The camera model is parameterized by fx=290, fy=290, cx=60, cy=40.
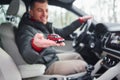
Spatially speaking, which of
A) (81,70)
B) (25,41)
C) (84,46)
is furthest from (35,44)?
(84,46)

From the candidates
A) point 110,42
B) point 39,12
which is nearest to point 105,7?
point 110,42

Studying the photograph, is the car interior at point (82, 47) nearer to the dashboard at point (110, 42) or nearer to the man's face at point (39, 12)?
the dashboard at point (110, 42)

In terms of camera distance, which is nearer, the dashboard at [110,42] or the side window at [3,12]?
the dashboard at [110,42]

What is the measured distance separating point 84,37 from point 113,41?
0.57m

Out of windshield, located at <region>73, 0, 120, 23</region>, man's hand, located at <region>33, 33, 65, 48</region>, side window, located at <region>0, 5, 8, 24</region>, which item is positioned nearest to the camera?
man's hand, located at <region>33, 33, 65, 48</region>

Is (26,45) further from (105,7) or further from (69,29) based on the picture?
(105,7)

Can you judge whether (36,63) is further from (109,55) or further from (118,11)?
(118,11)

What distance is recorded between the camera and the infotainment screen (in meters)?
2.64

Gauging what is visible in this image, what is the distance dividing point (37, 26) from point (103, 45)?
2.36 feet

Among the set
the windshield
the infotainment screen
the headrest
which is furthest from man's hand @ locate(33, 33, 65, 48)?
the windshield

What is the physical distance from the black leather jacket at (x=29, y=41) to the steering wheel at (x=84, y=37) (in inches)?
20.9

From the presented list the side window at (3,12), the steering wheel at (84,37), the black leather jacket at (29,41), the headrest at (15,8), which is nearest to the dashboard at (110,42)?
the steering wheel at (84,37)

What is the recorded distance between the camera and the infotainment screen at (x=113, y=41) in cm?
264

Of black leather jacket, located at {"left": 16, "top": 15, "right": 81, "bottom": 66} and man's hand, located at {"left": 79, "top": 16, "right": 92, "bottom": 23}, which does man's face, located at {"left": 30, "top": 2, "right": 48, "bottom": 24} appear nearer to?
black leather jacket, located at {"left": 16, "top": 15, "right": 81, "bottom": 66}
